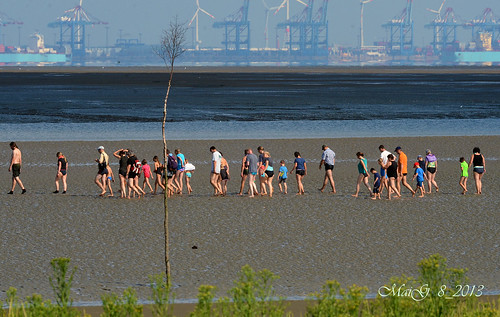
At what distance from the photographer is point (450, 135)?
52.8 meters

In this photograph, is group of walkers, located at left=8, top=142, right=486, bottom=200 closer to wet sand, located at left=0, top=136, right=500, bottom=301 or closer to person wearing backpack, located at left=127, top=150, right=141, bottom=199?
person wearing backpack, located at left=127, top=150, right=141, bottom=199

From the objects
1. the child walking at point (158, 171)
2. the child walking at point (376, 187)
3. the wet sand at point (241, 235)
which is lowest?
the wet sand at point (241, 235)

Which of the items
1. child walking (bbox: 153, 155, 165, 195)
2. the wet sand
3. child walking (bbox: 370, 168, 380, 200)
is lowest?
the wet sand

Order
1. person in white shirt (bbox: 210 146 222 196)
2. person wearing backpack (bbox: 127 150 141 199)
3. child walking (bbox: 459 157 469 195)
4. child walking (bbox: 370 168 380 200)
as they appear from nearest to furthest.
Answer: person wearing backpack (bbox: 127 150 141 199) → person in white shirt (bbox: 210 146 222 196) → child walking (bbox: 459 157 469 195) → child walking (bbox: 370 168 380 200)

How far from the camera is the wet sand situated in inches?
744

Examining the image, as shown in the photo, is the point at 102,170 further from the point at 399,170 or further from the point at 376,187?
the point at 399,170

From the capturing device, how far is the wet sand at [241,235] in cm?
1889

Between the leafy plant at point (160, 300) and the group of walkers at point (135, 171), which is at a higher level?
the group of walkers at point (135, 171)

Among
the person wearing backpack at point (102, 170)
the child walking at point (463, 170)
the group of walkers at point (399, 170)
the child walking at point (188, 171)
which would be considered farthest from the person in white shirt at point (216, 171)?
the child walking at point (463, 170)

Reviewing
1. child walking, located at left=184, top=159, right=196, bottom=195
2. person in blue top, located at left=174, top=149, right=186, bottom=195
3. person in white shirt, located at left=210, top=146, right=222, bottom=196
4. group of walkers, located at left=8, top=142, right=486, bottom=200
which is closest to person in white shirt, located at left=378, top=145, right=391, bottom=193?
group of walkers, located at left=8, top=142, right=486, bottom=200

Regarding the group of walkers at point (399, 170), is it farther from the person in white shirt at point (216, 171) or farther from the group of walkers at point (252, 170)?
the person in white shirt at point (216, 171)

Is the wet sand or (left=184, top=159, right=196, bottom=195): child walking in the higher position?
(left=184, top=159, right=196, bottom=195): child walking

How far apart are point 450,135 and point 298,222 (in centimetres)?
3021

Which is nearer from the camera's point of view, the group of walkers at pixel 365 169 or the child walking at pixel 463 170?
the group of walkers at pixel 365 169
